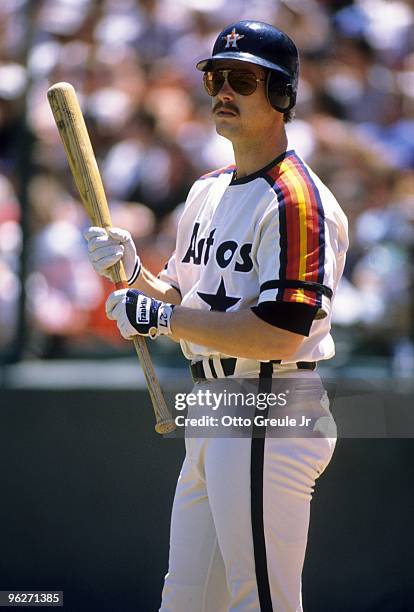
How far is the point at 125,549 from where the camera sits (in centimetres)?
313

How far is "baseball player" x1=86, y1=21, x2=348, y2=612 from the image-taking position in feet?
6.99

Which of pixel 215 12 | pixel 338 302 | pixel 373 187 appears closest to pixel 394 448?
pixel 338 302

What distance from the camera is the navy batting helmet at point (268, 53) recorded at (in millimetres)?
2236

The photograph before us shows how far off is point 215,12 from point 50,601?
3.69 m

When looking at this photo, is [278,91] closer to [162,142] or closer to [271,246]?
[271,246]

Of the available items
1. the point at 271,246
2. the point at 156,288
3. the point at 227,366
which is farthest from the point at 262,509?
the point at 156,288

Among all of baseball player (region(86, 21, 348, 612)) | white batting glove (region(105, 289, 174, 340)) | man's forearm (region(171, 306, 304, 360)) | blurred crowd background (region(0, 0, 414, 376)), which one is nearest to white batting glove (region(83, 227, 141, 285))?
baseball player (region(86, 21, 348, 612))

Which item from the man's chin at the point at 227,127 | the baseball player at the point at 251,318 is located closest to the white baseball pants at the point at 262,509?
the baseball player at the point at 251,318

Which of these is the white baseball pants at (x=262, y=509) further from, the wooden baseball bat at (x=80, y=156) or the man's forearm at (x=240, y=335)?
the wooden baseball bat at (x=80, y=156)

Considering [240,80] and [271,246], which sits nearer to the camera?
[271,246]

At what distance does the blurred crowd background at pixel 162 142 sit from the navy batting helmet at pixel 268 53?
1.61 meters

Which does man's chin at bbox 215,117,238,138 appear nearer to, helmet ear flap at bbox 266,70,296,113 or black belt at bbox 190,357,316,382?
helmet ear flap at bbox 266,70,296,113

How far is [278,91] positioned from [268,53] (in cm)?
9

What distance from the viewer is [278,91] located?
227 centimetres
